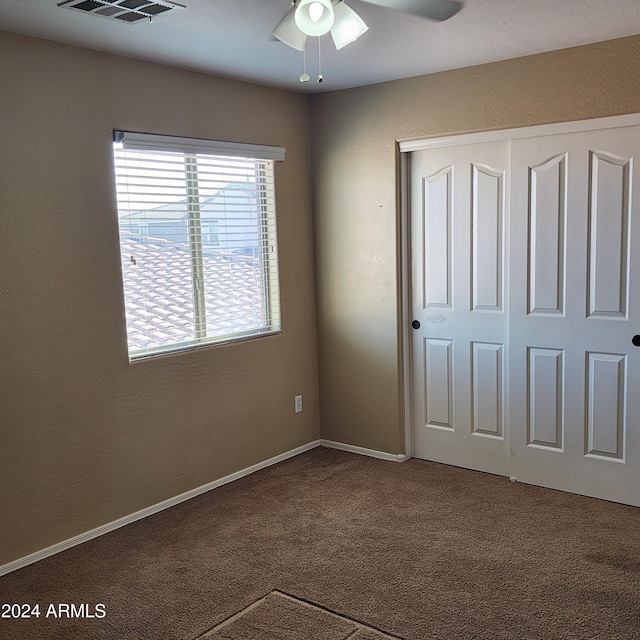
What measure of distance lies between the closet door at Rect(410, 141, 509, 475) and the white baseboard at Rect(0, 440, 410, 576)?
1.41ft

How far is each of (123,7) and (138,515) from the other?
2.42 metres

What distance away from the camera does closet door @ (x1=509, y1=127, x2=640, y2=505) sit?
3.43 m

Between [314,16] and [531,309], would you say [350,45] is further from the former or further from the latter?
[531,309]

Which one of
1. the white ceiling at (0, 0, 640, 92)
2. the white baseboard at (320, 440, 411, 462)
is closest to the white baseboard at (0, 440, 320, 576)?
the white baseboard at (320, 440, 411, 462)

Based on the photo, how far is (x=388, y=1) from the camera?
2.17 metres

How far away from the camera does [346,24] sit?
2312 mm

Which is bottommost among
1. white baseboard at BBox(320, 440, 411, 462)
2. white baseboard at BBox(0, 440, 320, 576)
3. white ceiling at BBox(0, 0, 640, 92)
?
white baseboard at BBox(0, 440, 320, 576)

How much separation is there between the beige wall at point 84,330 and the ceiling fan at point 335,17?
130 centimetres

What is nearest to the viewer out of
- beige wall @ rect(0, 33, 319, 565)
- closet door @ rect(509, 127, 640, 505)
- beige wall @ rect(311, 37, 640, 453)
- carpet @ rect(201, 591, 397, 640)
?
carpet @ rect(201, 591, 397, 640)

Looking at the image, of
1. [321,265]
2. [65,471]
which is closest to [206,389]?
[65,471]

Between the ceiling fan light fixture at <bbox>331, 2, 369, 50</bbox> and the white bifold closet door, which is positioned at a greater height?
the ceiling fan light fixture at <bbox>331, 2, 369, 50</bbox>

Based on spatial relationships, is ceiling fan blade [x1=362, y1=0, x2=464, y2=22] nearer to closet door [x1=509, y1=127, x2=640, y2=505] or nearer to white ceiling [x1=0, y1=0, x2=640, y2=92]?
white ceiling [x1=0, y1=0, x2=640, y2=92]

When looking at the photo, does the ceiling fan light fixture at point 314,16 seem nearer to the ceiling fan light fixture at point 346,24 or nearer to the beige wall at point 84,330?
the ceiling fan light fixture at point 346,24

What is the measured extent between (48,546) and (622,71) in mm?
3534
